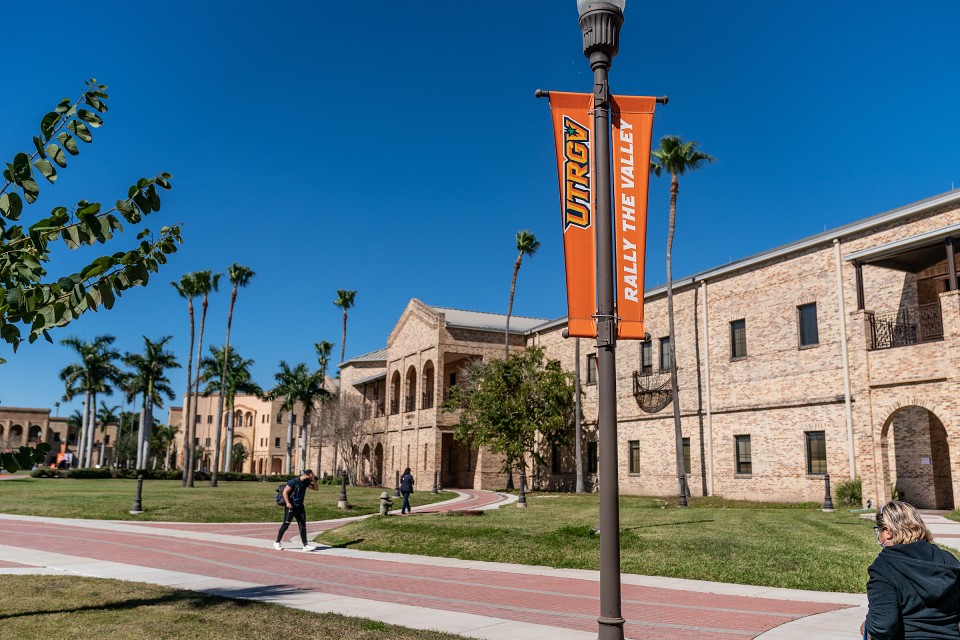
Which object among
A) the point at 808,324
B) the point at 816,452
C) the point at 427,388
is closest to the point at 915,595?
the point at 816,452

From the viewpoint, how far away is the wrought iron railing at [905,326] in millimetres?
23797

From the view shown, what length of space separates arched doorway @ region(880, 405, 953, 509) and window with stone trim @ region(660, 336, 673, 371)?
1123cm

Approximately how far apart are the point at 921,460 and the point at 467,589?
19.7 metres

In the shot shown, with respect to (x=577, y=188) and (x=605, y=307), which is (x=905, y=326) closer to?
(x=577, y=188)

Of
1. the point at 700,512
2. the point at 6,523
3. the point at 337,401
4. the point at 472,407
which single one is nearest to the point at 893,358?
the point at 700,512

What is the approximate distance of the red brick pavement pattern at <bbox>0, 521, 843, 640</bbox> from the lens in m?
9.30

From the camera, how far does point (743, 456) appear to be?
3083 centimetres

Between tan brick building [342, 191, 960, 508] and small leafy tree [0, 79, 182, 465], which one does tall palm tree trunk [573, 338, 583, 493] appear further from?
small leafy tree [0, 79, 182, 465]

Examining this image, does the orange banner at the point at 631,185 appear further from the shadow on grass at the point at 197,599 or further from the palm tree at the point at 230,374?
the palm tree at the point at 230,374

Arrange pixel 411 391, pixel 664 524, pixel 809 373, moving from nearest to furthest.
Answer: pixel 664 524, pixel 809 373, pixel 411 391

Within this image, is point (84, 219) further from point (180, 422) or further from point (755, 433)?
point (180, 422)

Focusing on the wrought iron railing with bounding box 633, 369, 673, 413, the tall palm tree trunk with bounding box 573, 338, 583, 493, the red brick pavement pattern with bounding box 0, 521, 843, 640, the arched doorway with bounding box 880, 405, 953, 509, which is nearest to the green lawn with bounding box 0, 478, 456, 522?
the red brick pavement pattern with bounding box 0, 521, 843, 640

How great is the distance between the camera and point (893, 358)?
23.8 meters

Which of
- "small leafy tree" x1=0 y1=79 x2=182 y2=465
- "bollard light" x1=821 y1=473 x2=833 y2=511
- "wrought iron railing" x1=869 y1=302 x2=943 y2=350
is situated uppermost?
"wrought iron railing" x1=869 y1=302 x2=943 y2=350
